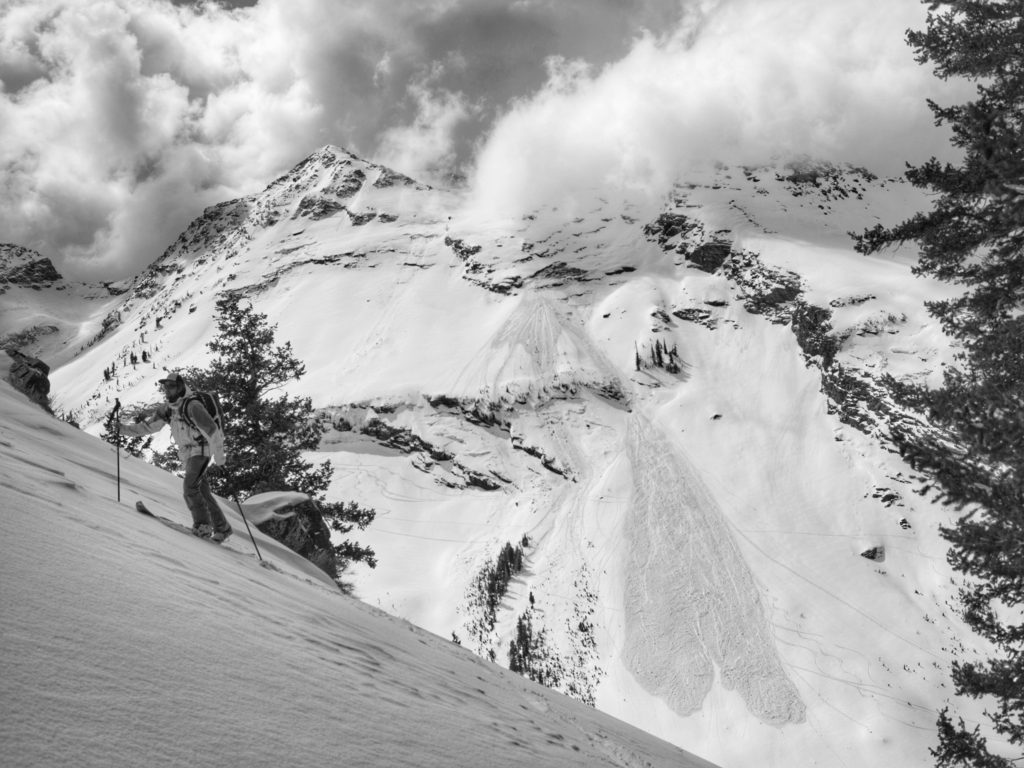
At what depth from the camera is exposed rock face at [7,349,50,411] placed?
1189 centimetres

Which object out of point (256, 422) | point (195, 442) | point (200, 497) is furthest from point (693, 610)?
point (195, 442)

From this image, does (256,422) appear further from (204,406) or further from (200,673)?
(200,673)

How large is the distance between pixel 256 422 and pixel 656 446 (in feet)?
141

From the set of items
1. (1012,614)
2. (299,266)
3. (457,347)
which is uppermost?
Result: (299,266)

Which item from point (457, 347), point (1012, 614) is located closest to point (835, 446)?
point (1012, 614)

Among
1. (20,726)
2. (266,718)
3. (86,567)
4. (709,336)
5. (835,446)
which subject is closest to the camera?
(20,726)

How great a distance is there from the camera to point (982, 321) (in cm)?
878

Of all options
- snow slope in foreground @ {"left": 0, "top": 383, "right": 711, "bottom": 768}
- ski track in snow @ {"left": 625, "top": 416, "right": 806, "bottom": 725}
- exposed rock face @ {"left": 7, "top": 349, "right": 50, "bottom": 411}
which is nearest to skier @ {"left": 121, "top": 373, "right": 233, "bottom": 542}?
snow slope in foreground @ {"left": 0, "top": 383, "right": 711, "bottom": 768}

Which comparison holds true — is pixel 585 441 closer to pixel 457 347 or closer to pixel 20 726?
pixel 457 347

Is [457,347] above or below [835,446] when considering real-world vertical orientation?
above

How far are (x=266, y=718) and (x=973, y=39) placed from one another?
35.9 ft

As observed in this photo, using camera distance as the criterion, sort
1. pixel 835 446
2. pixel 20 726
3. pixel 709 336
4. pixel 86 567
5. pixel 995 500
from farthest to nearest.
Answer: pixel 709 336 < pixel 835 446 < pixel 995 500 < pixel 86 567 < pixel 20 726

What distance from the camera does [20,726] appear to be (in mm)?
1428

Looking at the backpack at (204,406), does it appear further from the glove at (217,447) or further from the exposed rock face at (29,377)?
the exposed rock face at (29,377)
